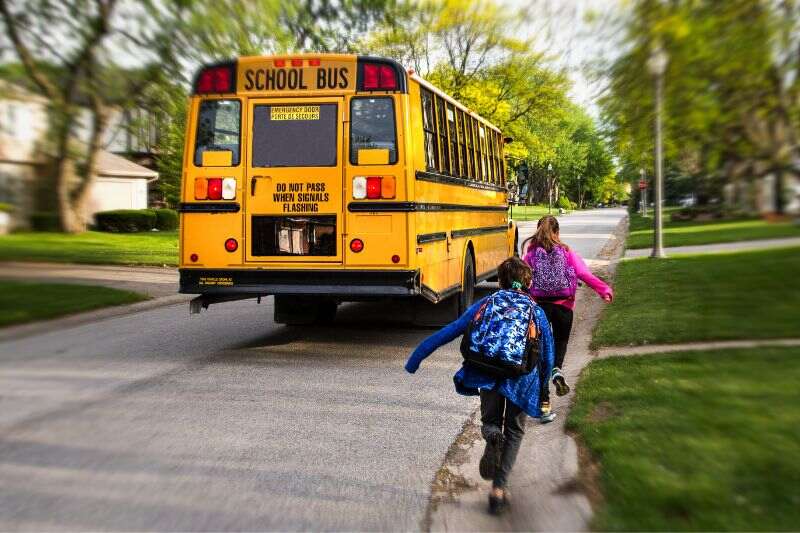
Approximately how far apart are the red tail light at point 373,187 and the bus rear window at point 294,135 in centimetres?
46

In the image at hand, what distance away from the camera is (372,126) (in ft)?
31.2

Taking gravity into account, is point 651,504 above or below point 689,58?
below

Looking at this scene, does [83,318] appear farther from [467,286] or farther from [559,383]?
[559,383]

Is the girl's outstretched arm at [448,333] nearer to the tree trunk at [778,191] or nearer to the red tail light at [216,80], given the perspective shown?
the tree trunk at [778,191]

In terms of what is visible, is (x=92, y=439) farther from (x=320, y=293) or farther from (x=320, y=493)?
(x=320, y=293)

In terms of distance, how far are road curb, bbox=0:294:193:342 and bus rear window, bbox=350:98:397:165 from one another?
5.29 m

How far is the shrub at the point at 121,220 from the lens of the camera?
3900 cm

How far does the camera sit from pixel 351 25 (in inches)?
762

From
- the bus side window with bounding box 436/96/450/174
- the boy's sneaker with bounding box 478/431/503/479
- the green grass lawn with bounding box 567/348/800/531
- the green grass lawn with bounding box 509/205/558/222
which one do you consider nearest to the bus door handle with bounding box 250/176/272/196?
the bus side window with bounding box 436/96/450/174

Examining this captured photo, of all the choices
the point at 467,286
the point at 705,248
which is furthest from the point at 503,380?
the point at 705,248

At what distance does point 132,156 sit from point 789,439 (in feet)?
176

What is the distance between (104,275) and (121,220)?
20.6 metres

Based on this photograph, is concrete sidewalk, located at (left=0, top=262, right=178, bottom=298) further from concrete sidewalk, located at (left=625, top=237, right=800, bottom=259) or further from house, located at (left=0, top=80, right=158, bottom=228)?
concrete sidewalk, located at (left=625, top=237, right=800, bottom=259)

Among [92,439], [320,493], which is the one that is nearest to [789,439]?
[320,493]
